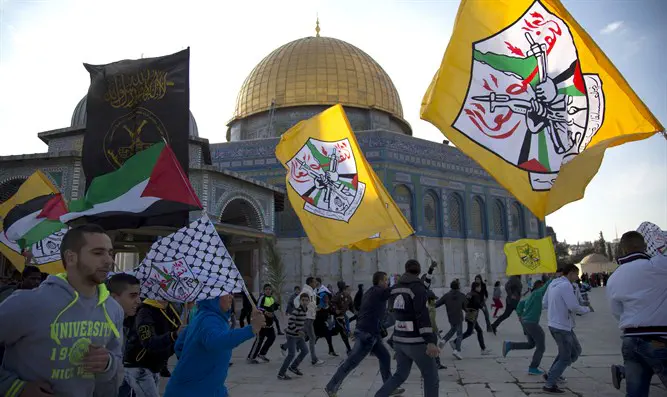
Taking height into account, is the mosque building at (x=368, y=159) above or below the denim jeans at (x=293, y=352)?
above

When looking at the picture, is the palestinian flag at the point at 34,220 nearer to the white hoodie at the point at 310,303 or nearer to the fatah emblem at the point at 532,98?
the white hoodie at the point at 310,303

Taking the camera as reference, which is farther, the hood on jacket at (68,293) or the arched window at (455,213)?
the arched window at (455,213)

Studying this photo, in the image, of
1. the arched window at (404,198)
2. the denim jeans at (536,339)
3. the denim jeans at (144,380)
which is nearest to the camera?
the denim jeans at (144,380)

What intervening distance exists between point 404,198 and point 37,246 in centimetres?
2066

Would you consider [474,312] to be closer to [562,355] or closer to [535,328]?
[535,328]

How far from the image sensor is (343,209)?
724 cm

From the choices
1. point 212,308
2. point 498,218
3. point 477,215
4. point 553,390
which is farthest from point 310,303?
point 498,218

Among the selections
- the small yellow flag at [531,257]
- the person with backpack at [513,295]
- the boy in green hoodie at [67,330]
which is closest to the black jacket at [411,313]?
the boy in green hoodie at [67,330]

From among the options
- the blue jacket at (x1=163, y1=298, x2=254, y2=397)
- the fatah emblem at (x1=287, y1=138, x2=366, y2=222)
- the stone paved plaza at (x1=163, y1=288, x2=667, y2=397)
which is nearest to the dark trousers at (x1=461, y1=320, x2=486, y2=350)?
the stone paved plaza at (x1=163, y1=288, x2=667, y2=397)

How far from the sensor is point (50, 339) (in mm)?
2146

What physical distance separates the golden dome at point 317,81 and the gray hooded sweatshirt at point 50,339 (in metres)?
28.3

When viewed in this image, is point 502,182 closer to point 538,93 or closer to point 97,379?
→ point 538,93

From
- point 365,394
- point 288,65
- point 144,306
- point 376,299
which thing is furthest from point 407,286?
point 288,65

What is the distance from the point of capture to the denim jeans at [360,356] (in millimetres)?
5711
